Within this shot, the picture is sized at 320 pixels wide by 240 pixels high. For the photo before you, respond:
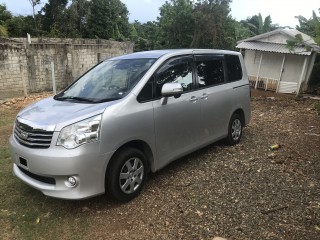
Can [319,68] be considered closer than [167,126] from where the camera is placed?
No

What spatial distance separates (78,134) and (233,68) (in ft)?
12.0

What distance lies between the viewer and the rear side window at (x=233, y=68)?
5801 millimetres

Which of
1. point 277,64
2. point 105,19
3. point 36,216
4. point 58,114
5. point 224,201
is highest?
point 105,19

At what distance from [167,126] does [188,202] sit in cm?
107

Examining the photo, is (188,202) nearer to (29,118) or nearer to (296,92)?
(29,118)

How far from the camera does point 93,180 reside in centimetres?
348

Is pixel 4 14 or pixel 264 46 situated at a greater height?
pixel 4 14

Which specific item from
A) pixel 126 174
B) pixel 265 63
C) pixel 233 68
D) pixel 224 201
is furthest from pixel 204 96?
pixel 265 63

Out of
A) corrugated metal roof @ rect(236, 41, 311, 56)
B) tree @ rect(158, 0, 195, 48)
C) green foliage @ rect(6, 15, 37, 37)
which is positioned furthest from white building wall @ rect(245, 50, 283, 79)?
green foliage @ rect(6, 15, 37, 37)

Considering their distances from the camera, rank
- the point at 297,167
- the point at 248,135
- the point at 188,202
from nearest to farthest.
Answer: the point at 188,202 < the point at 297,167 < the point at 248,135

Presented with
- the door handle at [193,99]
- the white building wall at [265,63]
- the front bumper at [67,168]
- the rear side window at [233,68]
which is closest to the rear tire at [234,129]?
the rear side window at [233,68]

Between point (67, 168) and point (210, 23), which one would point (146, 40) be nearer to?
point (210, 23)

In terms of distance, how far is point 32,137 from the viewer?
3543 mm

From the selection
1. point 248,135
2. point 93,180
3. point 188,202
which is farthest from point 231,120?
point 93,180
